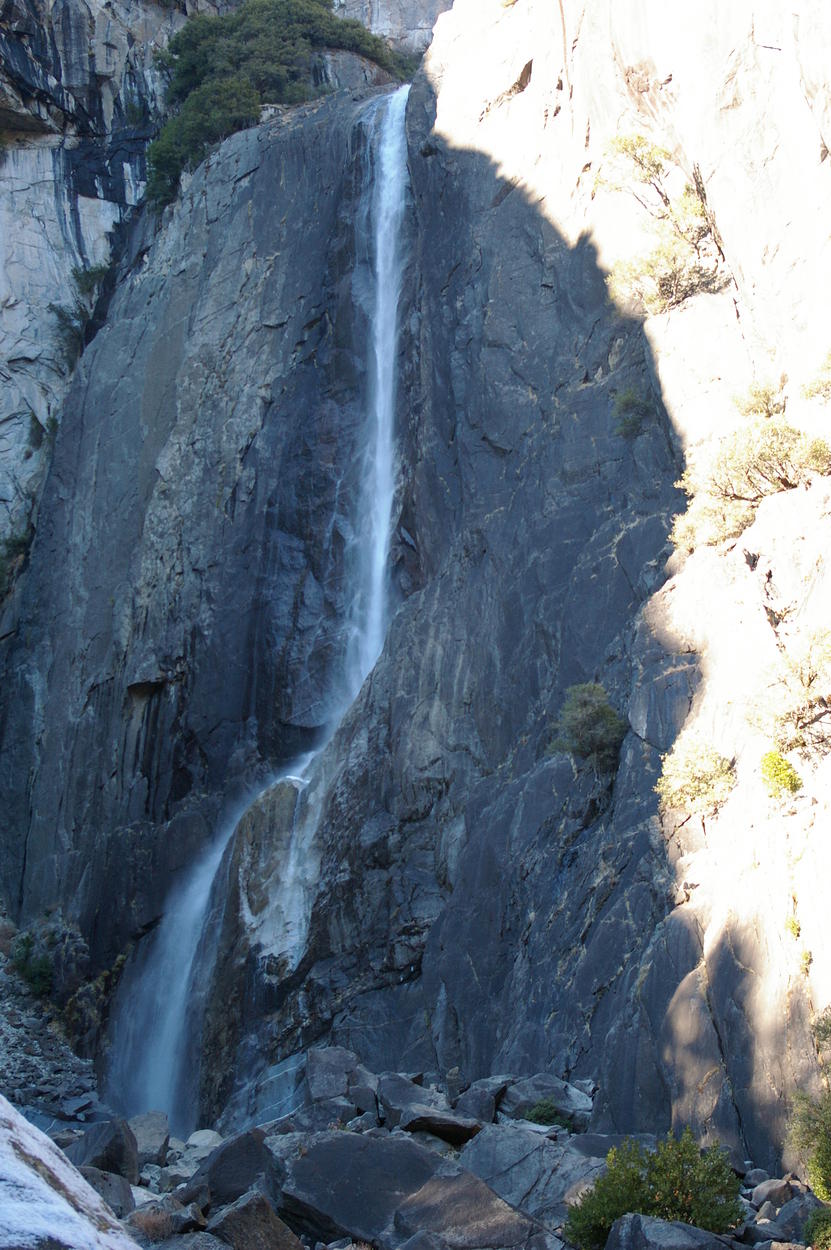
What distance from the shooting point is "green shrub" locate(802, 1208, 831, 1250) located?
28.4 feet

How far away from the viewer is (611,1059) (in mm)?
13461

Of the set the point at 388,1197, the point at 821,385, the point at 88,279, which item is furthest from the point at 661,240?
the point at 88,279

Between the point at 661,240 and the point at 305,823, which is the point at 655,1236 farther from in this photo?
the point at 661,240

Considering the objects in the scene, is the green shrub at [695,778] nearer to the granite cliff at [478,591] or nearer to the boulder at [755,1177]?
the granite cliff at [478,591]

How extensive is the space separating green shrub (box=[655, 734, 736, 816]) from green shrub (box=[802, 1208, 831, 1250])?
5765 millimetres

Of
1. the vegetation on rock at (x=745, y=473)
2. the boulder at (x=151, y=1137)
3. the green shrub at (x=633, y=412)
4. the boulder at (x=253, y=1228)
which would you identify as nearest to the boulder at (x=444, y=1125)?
the boulder at (x=253, y=1228)

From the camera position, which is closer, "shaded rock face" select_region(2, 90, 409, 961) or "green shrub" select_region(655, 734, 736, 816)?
"green shrub" select_region(655, 734, 736, 816)

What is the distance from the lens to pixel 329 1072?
15398 mm

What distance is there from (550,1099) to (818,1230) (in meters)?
4.83

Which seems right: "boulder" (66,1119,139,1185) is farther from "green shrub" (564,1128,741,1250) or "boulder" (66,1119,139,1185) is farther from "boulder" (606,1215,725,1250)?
"boulder" (606,1215,725,1250)

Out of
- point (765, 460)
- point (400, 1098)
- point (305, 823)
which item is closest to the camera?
point (400, 1098)

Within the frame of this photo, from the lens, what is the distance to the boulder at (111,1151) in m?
13.7

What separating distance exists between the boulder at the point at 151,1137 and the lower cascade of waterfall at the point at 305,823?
206 inches

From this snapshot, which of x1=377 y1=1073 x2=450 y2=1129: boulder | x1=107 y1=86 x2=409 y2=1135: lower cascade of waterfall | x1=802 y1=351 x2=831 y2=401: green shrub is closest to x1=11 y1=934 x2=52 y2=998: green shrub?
x1=107 y1=86 x2=409 y2=1135: lower cascade of waterfall
